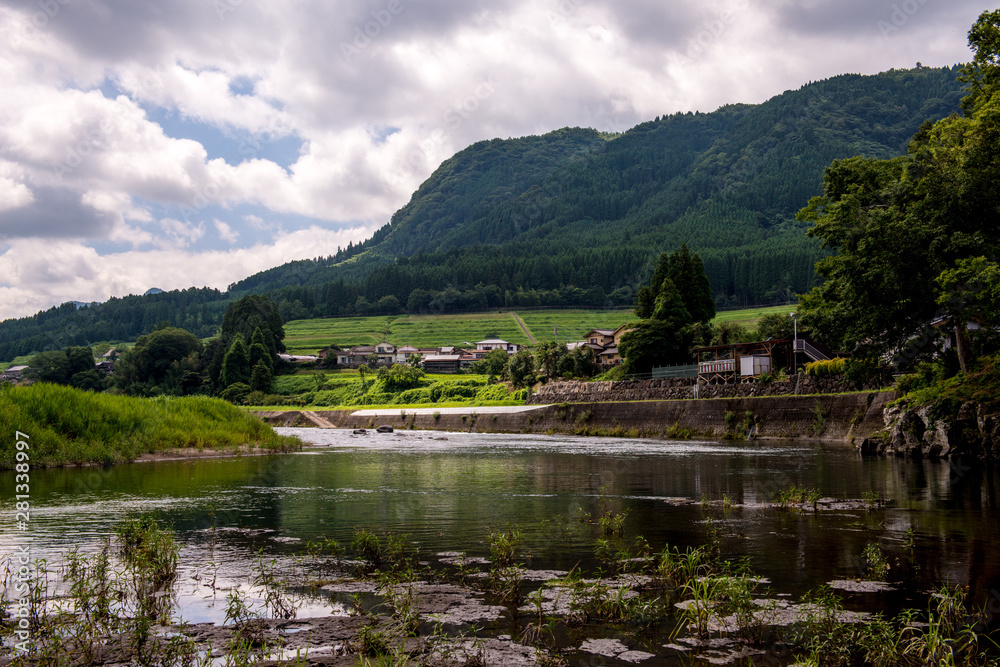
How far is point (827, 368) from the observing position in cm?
5128

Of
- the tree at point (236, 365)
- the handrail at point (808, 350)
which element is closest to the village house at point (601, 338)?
the handrail at point (808, 350)

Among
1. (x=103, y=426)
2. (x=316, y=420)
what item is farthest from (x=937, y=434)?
(x=316, y=420)

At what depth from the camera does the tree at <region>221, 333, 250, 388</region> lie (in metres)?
135

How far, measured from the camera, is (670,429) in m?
58.3

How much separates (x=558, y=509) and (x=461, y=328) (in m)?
165

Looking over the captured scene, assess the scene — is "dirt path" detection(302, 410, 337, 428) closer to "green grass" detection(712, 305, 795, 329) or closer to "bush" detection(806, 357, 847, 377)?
"bush" detection(806, 357, 847, 377)

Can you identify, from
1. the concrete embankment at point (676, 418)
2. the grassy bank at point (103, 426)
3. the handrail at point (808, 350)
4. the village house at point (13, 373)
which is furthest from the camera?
the village house at point (13, 373)

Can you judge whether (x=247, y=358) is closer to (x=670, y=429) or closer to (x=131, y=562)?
(x=670, y=429)

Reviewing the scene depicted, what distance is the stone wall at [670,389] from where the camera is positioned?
2013 inches

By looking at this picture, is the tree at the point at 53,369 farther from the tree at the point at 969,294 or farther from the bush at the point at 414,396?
the tree at the point at 969,294

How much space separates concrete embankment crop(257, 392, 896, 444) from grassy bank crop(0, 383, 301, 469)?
3364 cm

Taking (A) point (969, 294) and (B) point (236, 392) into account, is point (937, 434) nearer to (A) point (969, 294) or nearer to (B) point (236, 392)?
(A) point (969, 294)

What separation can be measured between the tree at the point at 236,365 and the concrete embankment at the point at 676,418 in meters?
45.4

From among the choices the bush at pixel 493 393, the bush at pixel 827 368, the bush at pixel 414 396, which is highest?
the bush at pixel 827 368
